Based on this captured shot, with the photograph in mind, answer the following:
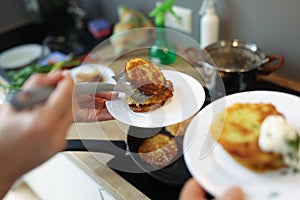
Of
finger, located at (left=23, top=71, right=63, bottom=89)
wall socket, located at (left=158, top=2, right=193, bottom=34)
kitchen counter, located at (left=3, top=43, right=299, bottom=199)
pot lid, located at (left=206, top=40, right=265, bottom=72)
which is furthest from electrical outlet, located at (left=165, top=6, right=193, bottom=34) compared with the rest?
finger, located at (left=23, top=71, right=63, bottom=89)

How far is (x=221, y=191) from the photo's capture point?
1.54 feet

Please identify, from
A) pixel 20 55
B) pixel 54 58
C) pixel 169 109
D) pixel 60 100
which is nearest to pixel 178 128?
pixel 169 109

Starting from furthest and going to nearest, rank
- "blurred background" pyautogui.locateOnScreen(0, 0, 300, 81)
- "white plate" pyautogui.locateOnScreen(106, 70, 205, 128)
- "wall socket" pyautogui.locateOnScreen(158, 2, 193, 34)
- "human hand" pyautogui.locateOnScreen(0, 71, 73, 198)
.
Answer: "wall socket" pyautogui.locateOnScreen(158, 2, 193, 34) < "blurred background" pyautogui.locateOnScreen(0, 0, 300, 81) < "white plate" pyautogui.locateOnScreen(106, 70, 205, 128) < "human hand" pyautogui.locateOnScreen(0, 71, 73, 198)

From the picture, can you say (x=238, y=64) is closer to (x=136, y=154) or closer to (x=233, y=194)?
(x=136, y=154)

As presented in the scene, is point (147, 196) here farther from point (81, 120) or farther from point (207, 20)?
point (207, 20)

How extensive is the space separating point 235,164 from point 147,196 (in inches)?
9.2

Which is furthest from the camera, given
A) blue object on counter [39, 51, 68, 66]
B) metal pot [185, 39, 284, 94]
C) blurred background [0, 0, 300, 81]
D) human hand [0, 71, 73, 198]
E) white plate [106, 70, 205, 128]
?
blue object on counter [39, 51, 68, 66]

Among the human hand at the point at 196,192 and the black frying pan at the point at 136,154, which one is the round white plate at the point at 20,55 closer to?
the black frying pan at the point at 136,154

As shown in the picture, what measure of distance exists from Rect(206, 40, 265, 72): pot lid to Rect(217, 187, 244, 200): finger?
50cm

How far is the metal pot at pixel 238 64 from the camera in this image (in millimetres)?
786

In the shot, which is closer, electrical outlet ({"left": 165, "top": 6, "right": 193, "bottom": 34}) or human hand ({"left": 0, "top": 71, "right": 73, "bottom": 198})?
human hand ({"left": 0, "top": 71, "right": 73, "bottom": 198})

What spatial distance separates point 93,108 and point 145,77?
14 cm

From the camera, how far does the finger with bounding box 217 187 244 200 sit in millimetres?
438

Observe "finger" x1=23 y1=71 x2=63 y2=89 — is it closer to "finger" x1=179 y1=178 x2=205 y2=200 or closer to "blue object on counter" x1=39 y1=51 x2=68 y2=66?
"finger" x1=179 y1=178 x2=205 y2=200
